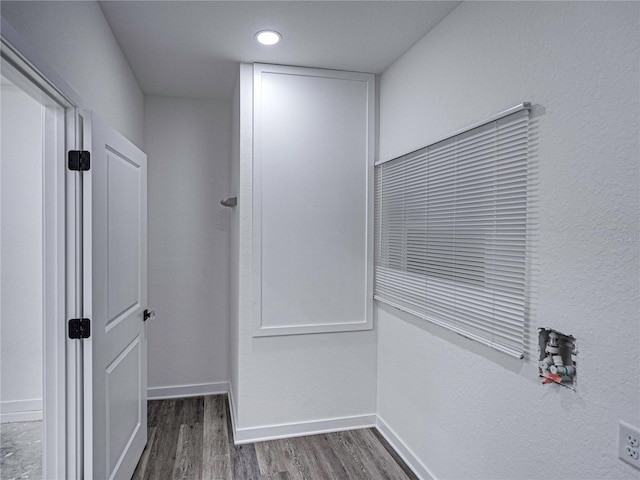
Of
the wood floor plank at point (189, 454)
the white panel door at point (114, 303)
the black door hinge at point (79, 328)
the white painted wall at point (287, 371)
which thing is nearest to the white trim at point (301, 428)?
the white painted wall at point (287, 371)

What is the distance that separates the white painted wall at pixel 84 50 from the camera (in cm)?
131

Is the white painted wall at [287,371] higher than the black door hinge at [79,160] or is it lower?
lower

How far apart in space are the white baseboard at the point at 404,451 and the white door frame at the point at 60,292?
5.78 feet

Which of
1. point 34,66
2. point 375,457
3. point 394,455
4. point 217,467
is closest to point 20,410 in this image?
point 217,467

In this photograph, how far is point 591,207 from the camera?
135 cm

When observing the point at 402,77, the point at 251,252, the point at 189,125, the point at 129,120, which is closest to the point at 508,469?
the point at 251,252

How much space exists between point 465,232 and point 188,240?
244 cm

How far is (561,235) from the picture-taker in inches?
57.6

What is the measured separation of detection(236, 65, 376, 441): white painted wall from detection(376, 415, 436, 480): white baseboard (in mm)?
151

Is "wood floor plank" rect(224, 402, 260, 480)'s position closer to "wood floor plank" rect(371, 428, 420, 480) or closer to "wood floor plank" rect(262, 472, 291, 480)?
"wood floor plank" rect(262, 472, 291, 480)

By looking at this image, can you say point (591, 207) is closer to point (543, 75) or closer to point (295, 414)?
point (543, 75)

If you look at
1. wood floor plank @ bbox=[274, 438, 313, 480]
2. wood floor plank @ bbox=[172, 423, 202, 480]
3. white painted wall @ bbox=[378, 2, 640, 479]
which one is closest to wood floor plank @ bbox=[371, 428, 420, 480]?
white painted wall @ bbox=[378, 2, 640, 479]

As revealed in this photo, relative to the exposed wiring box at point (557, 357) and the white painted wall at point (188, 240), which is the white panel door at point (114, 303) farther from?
the exposed wiring box at point (557, 357)

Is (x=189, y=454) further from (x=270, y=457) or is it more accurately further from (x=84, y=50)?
Answer: (x=84, y=50)
